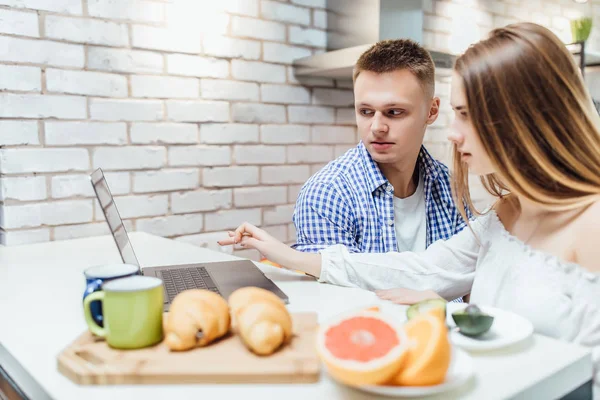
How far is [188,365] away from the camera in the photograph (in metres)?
0.73

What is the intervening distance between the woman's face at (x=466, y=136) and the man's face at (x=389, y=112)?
0.61m

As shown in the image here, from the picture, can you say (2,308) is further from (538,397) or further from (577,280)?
(577,280)

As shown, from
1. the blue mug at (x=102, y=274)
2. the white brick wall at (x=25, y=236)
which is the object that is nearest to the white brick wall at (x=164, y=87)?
the white brick wall at (x=25, y=236)

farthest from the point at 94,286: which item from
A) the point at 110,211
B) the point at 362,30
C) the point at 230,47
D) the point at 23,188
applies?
the point at 362,30

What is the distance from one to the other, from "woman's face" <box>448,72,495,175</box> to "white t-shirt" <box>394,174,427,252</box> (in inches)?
27.9

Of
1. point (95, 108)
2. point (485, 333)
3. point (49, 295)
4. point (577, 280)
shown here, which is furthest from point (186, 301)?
point (95, 108)

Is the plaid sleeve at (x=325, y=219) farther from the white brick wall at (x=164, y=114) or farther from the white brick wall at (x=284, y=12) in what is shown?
the white brick wall at (x=284, y=12)

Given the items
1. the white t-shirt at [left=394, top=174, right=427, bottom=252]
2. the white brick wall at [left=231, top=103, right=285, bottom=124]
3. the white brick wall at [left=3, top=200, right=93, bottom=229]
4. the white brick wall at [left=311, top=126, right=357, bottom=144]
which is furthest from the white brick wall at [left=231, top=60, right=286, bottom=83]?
the white t-shirt at [left=394, top=174, right=427, bottom=252]

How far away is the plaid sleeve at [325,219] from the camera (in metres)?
1.69

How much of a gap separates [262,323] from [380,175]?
1.08 m

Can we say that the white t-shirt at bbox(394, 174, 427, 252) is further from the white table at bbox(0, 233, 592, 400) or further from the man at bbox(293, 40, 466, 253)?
the white table at bbox(0, 233, 592, 400)

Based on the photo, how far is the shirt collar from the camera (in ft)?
5.75

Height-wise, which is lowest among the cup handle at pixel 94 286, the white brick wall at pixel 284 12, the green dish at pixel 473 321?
the green dish at pixel 473 321

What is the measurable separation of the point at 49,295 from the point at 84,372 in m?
0.56
